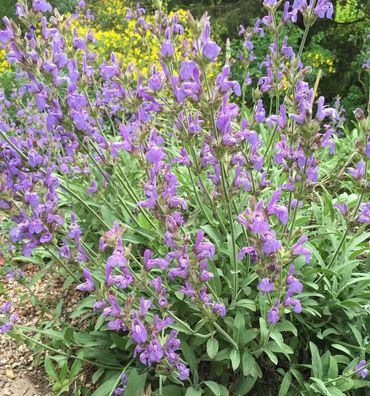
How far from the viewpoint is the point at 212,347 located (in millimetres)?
2939

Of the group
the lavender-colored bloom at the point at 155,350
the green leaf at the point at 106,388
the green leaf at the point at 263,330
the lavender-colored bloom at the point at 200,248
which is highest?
the lavender-colored bloom at the point at 200,248

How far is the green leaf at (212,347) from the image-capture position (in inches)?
113

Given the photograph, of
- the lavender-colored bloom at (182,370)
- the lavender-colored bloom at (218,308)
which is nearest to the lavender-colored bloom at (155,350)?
the lavender-colored bloom at (182,370)

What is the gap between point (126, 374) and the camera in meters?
3.23

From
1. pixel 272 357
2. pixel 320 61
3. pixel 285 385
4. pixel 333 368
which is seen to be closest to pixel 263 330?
pixel 272 357

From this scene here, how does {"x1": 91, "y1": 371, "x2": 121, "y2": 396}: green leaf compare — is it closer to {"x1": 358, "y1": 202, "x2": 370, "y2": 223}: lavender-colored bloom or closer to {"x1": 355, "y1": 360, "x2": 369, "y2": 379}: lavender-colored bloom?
{"x1": 355, "y1": 360, "x2": 369, "y2": 379}: lavender-colored bloom

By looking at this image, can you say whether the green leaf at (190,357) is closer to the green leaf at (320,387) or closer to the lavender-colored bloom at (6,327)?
the green leaf at (320,387)

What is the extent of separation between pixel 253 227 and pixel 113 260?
0.69m

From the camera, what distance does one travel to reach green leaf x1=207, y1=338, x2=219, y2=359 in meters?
2.88

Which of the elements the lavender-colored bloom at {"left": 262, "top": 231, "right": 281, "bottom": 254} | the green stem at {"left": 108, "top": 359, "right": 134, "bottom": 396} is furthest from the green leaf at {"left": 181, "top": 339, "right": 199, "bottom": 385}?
the lavender-colored bloom at {"left": 262, "top": 231, "right": 281, "bottom": 254}

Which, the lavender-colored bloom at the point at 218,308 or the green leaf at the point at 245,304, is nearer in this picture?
the lavender-colored bloom at the point at 218,308

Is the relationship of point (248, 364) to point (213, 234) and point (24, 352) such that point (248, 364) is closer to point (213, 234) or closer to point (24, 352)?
point (213, 234)

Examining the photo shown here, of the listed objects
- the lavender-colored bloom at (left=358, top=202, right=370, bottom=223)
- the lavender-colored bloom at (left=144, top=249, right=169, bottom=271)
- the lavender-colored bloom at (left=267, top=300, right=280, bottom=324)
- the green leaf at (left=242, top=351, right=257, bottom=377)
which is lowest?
the green leaf at (left=242, top=351, right=257, bottom=377)

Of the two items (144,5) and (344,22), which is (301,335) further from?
(144,5)
